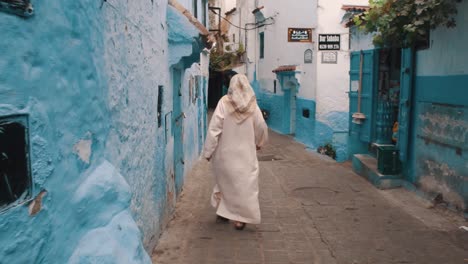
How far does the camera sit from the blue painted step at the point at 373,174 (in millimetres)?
8195

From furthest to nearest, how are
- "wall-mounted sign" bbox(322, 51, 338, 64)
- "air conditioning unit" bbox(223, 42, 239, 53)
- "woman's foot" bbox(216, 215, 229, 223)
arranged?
"air conditioning unit" bbox(223, 42, 239, 53) → "wall-mounted sign" bbox(322, 51, 338, 64) → "woman's foot" bbox(216, 215, 229, 223)

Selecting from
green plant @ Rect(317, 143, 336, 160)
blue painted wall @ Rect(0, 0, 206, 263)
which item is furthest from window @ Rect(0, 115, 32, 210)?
green plant @ Rect(317, 143, 336, 160)

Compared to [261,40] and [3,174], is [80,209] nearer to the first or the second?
[3,174]

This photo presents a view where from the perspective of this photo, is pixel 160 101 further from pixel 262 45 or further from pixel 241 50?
pixel 241 50

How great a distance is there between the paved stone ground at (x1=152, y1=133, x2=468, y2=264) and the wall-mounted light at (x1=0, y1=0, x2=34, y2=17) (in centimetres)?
326

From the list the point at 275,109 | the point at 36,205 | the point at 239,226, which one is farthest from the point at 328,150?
the point at 36,205

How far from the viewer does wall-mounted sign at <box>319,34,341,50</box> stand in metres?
14.4

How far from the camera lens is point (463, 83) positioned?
6289mm

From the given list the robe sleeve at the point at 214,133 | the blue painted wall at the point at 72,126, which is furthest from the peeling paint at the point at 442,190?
the blue painted wall at the point at 72,126

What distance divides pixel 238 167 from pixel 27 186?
400 cm

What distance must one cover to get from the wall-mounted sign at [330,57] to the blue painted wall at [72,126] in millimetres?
11663

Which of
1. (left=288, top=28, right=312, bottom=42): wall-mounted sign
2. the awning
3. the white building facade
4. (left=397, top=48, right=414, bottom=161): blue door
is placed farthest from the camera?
the awning

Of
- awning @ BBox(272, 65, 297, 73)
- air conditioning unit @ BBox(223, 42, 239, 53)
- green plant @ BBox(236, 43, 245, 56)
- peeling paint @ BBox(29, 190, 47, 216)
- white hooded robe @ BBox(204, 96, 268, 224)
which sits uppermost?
air conditioning unit @ BBox(223, 42, 239, 53)

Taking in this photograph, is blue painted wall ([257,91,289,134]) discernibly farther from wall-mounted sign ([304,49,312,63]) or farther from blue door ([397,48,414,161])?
blue door ([397,48,414,161])
